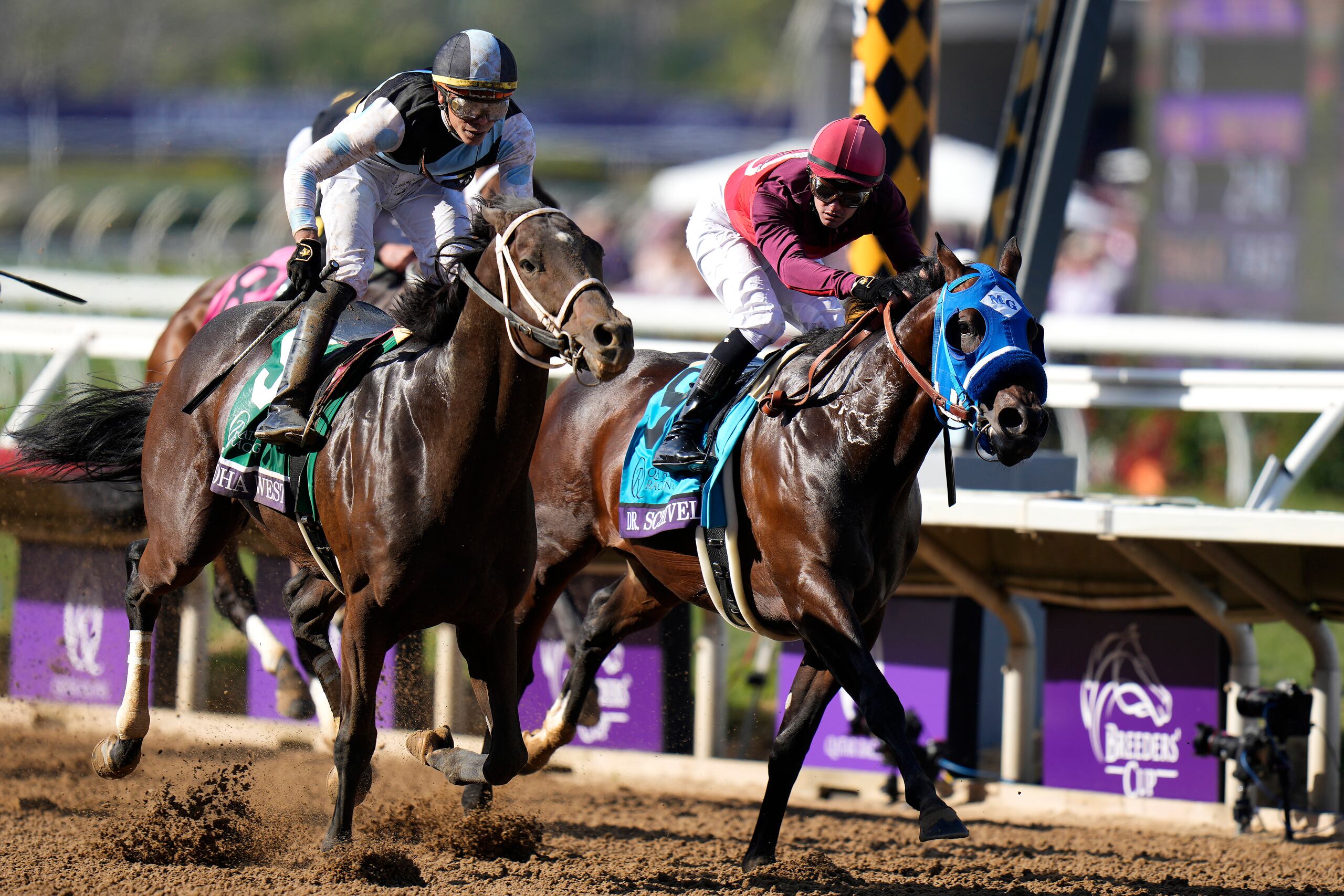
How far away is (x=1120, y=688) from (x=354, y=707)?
2.97 metres

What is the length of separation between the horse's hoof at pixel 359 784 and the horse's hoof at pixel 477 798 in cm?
39

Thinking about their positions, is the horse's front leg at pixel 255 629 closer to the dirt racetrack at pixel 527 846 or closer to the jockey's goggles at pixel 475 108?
the dirt racetrack at pixel 527 846

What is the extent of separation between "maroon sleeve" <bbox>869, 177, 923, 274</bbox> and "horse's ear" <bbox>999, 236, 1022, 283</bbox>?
55 cm

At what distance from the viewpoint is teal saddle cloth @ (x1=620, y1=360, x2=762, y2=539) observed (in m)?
4.74

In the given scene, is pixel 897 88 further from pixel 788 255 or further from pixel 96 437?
pixel 96 437

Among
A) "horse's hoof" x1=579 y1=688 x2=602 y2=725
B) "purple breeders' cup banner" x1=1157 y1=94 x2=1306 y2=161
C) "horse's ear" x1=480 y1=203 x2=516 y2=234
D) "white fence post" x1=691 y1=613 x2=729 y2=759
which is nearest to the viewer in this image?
"horse's ear" x1=480 y1=203 x2=516 y2=234

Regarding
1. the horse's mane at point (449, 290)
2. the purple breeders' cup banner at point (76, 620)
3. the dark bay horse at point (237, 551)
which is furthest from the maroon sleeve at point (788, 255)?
Answer: the purple breeders' cup banner at point (76, 620)

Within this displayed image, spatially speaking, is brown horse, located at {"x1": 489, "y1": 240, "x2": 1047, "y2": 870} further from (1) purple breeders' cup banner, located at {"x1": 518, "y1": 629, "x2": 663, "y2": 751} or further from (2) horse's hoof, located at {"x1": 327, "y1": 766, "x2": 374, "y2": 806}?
(1) purple breeders' cup banner, located at {"x1": 518, "y1": 629, "x2": 663, "y2": 751}

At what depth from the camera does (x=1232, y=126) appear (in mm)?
10570

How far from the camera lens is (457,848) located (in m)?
4.78

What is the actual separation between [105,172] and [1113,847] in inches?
1070

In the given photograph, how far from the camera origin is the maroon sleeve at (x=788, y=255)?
4.55 m

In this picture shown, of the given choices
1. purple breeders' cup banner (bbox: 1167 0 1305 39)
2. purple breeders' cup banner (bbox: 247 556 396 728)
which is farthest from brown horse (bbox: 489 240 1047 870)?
purple breeders' cup banner (bbox: 1167 0 1305 39)

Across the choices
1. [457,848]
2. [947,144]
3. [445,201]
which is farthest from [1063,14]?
[947,144]
